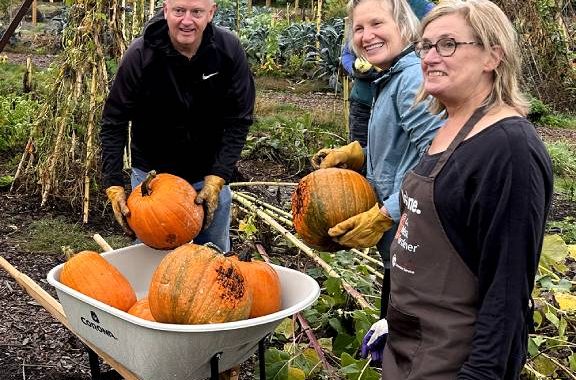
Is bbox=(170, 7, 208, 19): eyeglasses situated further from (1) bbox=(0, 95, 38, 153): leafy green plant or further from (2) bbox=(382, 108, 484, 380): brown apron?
(1) bbox=(0, 95, 38, 153): leafy green plant

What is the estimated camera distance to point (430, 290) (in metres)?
1.72

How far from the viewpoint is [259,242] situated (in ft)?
15.3

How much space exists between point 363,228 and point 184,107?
3.65ft

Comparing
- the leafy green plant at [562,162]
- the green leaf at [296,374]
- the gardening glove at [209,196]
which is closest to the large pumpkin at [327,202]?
the gardening glove at [209,196]

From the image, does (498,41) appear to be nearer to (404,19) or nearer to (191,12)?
(404,19)

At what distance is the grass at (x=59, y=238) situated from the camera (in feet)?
15.6

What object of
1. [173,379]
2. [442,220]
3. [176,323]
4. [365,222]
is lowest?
[173,379]

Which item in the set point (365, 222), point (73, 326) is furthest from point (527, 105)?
point (73, 326)

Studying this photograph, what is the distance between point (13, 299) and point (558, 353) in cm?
276

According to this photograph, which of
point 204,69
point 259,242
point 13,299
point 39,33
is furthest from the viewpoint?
point 39,33

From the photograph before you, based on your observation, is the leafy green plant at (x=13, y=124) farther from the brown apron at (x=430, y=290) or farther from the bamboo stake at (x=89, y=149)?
the brown apron at (x=430, y=290)

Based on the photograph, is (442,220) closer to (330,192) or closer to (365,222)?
(365,222)

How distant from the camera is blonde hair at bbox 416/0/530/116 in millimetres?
1675

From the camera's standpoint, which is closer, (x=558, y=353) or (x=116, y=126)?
(x=116, y=126)
